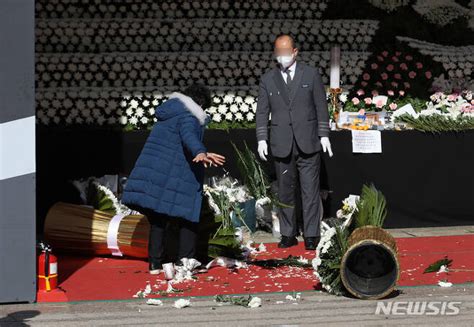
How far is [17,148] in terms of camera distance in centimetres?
696

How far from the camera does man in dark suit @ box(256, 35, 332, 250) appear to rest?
30.2 feet

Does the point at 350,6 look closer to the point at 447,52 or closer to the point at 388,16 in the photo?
the point at 388,16

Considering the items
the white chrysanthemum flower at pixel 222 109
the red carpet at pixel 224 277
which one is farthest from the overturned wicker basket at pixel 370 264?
the white chrysanthemum flower at pixel 222 109

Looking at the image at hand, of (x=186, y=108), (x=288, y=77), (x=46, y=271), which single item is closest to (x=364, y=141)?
(x=288, y=77)

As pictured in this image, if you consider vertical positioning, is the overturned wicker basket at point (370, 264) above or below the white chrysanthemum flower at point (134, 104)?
below

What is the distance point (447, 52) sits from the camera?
39.3 ft

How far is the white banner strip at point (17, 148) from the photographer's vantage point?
6.92 metres

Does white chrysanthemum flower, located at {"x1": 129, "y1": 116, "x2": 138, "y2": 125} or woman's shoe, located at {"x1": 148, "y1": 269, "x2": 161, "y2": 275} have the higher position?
white chrysanthemum flower, located at {"x1": 129, "y1": 116, "x2": 138, "y2": 125}

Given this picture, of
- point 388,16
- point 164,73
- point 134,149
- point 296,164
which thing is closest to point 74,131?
point 134,149

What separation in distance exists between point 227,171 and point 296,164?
3.41 feet

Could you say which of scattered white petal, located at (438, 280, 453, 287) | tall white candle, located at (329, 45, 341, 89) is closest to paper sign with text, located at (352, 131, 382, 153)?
tall white candle, located at (329, 45, 341, 89)

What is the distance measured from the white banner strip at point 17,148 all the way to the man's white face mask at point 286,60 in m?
2.94

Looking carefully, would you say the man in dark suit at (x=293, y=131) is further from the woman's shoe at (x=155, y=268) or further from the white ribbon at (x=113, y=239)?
the woman's shoe at (x=155, y=268)

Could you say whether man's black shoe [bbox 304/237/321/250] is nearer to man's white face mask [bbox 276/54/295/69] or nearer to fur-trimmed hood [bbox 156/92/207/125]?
man's white face mask [bbox 276/54/295/69]
